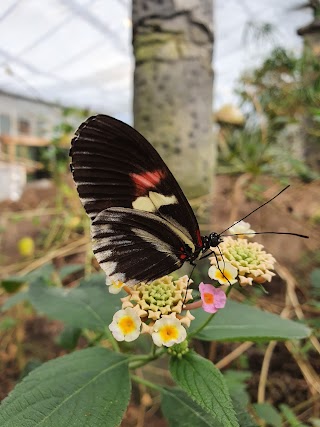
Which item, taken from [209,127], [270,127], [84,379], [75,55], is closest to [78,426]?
[84,379]

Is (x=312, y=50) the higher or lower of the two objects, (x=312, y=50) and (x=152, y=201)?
the higher

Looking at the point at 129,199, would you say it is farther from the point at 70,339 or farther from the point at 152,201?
the point at 70,339

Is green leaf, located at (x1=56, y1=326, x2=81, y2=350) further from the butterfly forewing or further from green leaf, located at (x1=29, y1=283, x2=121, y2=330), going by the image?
the butterfly forewing

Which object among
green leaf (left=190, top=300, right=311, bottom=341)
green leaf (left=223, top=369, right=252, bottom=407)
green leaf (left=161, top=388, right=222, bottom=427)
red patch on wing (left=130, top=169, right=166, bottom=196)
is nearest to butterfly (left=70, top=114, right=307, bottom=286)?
red patch on wing (left=130, top=169, right=166, bottom=196)

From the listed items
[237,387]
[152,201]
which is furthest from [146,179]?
[237,387]

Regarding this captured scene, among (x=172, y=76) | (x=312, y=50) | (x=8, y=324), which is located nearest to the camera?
(x=172, y=76)
